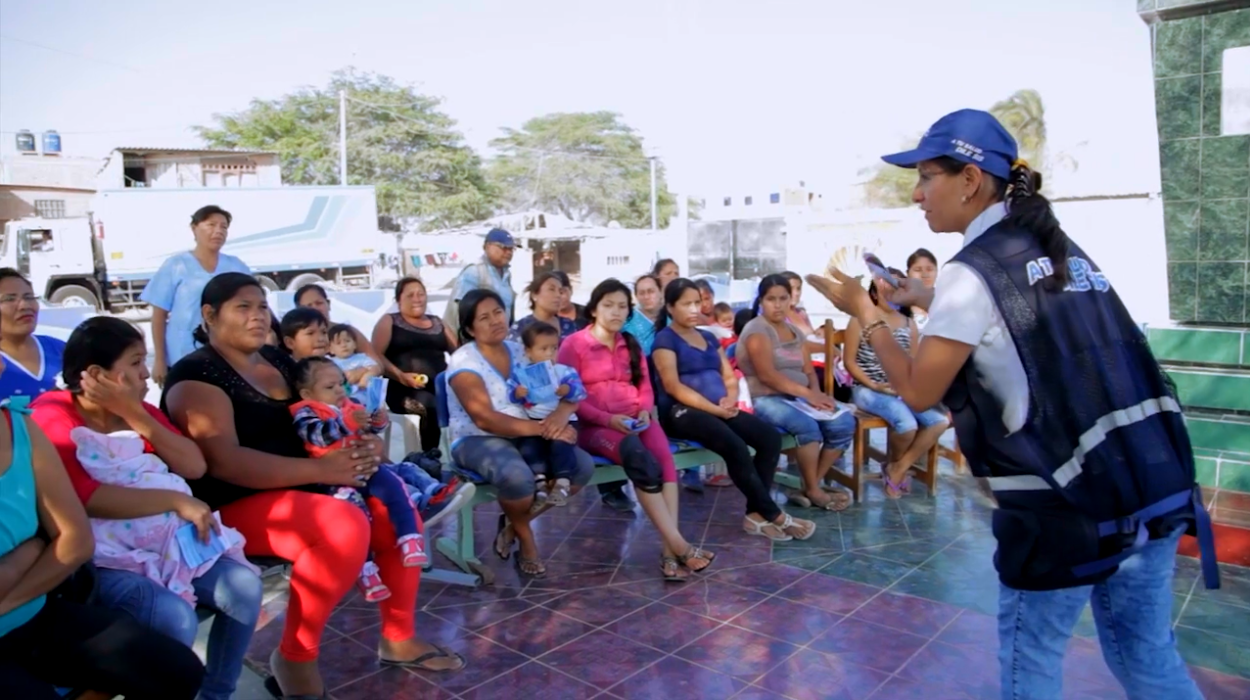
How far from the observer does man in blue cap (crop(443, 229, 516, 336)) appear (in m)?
6.10

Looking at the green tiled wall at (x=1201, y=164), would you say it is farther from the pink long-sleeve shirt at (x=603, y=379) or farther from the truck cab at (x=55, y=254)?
the truck cab at (x=55, y=254)

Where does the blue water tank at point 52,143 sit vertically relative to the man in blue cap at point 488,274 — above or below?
above

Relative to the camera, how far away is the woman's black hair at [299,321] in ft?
12.6

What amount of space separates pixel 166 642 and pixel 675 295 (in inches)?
125

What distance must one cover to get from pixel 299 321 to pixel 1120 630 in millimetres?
3163

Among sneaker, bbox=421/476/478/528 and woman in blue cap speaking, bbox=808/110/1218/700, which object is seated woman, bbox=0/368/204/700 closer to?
sneaker, bbox=421/476/478/528

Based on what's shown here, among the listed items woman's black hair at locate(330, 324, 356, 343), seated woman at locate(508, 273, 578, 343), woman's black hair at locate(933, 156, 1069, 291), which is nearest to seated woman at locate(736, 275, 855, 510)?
seated woman at locate(508, 273, 578, 343)

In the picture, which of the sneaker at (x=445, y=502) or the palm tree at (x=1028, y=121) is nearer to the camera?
the sneaker at (x=445, y=502)

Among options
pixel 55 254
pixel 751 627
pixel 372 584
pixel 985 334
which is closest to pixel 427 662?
pixel 372 584

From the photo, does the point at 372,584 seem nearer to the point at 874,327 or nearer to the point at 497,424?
Answer: the point at 497,424

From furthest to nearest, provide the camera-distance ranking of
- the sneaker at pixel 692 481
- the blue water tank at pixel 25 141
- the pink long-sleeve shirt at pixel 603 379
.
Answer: the blue water tank at pixel 25 141 < the sneaker at pixel 692 481 < the pink long-sleeve shirt at pixel 603 379

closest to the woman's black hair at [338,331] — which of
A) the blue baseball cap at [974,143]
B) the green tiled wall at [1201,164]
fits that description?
the blue baseball cap at [974,143]

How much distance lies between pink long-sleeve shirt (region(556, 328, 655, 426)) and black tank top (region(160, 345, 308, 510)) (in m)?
1.67

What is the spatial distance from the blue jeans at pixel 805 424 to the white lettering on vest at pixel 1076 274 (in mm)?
3114
